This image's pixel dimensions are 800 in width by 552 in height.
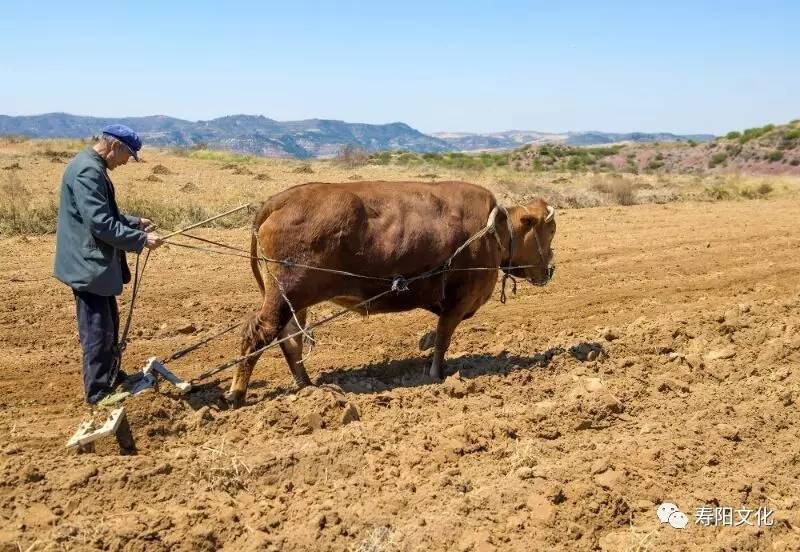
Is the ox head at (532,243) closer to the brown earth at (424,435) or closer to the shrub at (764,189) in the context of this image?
the brown earth at (424,435)

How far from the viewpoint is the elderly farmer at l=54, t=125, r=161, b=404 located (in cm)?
530

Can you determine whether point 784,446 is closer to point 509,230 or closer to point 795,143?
point 509,230

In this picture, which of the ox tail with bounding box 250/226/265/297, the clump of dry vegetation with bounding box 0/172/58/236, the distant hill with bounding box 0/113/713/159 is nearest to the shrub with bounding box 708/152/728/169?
the clump of dry vegetation with bounding box 0/172/58/236

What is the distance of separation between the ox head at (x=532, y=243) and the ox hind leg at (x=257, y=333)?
101 inches

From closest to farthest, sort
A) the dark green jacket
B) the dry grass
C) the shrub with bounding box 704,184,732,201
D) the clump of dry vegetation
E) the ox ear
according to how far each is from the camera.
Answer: the dark green jacket, the ox ear, the clump of dry vegetation, the dry grass, the shrub with bounding box 704,184,732,201

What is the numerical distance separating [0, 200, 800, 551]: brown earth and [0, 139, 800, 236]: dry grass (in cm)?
563

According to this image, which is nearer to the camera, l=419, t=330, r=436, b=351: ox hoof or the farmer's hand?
the farmer's hand

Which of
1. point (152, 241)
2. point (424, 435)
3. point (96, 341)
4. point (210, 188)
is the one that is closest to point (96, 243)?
point (152, 241)

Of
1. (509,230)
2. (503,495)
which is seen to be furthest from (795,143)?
(503,495)

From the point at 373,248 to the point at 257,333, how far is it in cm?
124

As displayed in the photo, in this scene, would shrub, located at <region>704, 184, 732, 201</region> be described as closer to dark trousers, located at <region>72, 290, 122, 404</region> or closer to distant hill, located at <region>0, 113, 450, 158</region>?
dark trousers, located at <region>72, 290, 122, 404</region>

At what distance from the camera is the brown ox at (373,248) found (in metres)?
6.20

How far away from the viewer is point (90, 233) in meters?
5.37

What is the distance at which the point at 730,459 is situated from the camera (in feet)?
17.7
